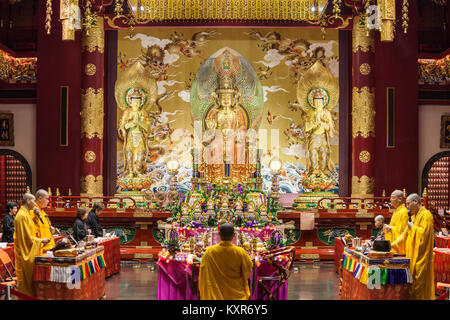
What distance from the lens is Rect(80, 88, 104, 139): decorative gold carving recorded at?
39.1ft

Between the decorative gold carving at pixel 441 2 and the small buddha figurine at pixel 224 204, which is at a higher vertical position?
the decorative gold carving at pixel 441 2

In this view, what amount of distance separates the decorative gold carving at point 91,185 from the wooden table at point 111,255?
407cm

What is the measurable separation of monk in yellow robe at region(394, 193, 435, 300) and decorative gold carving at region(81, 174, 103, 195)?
793 centimetres

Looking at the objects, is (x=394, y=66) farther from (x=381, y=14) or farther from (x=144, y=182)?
(x=144, y=182)

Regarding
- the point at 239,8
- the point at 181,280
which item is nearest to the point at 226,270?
the point at 181,280

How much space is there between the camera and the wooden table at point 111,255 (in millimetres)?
7295

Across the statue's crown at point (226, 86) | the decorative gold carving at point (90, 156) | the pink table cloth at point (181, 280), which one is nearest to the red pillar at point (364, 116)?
the statue's crown at point (226, 86)

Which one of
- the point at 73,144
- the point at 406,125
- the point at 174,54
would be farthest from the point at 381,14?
the point at 73,144

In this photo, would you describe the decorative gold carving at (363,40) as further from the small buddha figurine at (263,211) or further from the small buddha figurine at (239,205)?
the small buddha figurine at (239,205)

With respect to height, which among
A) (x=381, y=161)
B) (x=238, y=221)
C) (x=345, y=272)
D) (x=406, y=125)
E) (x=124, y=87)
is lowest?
(x=345, y=272)

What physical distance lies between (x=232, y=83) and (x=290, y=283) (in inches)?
244

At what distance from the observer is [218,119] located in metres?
12.0

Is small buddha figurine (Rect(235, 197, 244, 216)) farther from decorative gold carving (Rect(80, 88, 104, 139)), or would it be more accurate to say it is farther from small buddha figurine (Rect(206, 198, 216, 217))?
decorative gold carving (Rect(80, 88, 104, 139))

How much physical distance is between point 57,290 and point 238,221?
7.53 feet
